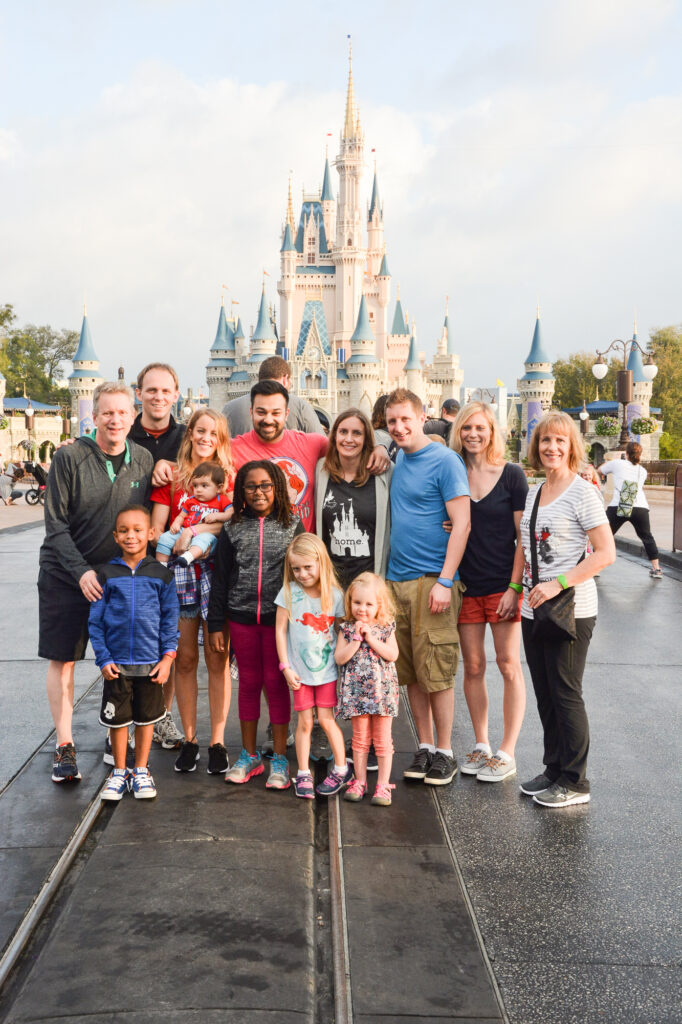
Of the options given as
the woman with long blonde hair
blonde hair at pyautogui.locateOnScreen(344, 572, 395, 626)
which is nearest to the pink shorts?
blonde hair at pyautogui.locateOnScreen(344, 572, 395, 626)

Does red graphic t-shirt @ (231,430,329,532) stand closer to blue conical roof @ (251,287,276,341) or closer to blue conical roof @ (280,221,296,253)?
blue conical roof @ (251,287,276,341)

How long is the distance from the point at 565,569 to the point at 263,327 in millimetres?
83193

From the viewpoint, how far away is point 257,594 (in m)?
3.84

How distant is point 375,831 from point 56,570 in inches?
71.0

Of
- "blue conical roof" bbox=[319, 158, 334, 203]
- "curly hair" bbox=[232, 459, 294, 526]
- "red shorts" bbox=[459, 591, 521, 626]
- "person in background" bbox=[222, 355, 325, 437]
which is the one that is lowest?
"red shorts" bbox=[459, 591, 521, 626]

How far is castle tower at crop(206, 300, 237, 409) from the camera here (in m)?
89.7

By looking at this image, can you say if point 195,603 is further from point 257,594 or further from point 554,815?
point 554,815

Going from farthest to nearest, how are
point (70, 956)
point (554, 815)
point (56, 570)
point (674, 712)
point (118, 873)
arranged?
1. point (674, 712)
2. point (56, 570)
3. point (554, 815)
4. point (118, 873)
5. point (70, 956)

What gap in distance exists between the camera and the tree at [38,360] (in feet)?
248

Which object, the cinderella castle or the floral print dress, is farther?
the cinderella castle

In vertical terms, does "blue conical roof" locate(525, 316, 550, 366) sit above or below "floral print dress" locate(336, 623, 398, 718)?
above

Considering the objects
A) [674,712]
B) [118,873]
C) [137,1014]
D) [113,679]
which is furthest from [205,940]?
[674,712]

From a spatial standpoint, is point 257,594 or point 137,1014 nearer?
point 137,1014

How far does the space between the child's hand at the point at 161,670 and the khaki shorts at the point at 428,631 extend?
105 cm
